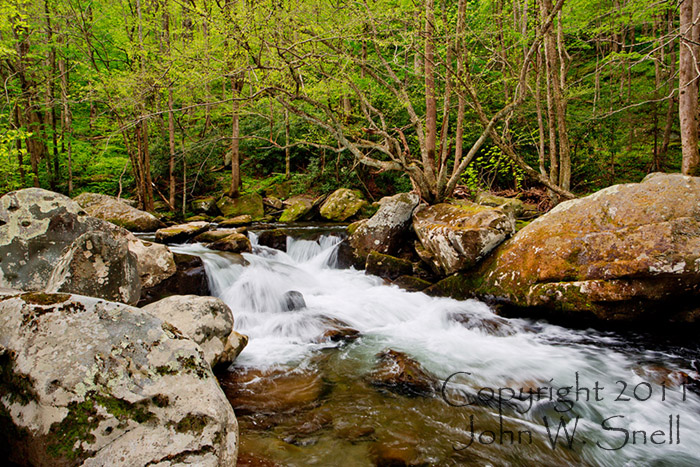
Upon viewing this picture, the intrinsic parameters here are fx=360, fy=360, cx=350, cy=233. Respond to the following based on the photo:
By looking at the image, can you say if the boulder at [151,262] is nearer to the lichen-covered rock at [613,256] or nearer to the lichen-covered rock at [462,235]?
the lichen-covered rock at [462,235]

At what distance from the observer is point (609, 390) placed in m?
4.16

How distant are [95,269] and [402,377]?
3532 millimetres

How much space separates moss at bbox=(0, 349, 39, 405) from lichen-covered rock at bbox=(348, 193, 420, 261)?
7.56 m

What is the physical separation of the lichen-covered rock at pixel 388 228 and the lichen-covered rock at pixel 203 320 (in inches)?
207

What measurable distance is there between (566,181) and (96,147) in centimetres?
2005

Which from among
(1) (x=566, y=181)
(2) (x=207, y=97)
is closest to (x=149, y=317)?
(1) (x=566, y=181)

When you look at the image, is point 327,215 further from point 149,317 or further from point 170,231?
point 149,317

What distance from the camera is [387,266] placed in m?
8.44

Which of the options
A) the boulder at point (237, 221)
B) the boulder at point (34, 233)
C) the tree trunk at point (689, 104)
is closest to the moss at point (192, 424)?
the boulder at point (34, 233)

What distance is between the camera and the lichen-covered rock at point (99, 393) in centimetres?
182

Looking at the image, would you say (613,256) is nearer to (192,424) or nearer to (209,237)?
(192,424)

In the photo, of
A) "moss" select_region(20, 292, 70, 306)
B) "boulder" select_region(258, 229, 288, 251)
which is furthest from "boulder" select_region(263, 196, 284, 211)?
"moss" select_region(20, 292, 70, 306)

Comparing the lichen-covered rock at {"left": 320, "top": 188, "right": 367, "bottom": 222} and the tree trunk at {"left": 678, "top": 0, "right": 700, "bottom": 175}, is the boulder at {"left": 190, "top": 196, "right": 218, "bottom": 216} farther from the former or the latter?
the tree trunk at {"left": 678, "top": 0, "right": 700, "bottom": 175}

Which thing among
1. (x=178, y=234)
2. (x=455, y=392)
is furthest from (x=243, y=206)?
(x=455, y=392)
